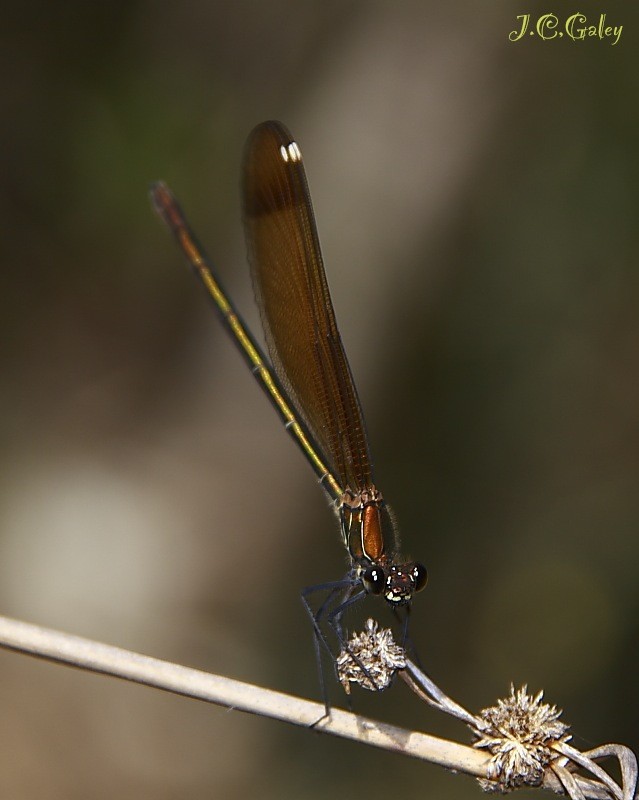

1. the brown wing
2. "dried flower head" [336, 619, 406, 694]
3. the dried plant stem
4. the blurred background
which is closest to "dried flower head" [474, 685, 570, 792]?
the dried plant stem

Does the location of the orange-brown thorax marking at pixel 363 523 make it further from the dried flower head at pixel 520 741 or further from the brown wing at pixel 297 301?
the dried flower head at pixel 520 741

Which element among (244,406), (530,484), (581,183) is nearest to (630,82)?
(581,183)

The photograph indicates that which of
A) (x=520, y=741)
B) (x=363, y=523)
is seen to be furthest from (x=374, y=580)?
(x=520, y=741)

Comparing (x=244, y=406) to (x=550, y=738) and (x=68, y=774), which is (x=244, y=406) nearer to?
(x=68, y=774)

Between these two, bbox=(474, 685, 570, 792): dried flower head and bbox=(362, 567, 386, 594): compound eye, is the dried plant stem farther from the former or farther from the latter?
bbox=(362, 567, 386, 594): compound eye

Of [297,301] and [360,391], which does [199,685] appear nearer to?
[297,301]

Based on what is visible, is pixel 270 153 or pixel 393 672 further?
pixel 270 153

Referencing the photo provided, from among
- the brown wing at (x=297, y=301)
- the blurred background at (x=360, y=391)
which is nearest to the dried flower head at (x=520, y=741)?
the brown wing at (x=297, y=301)
